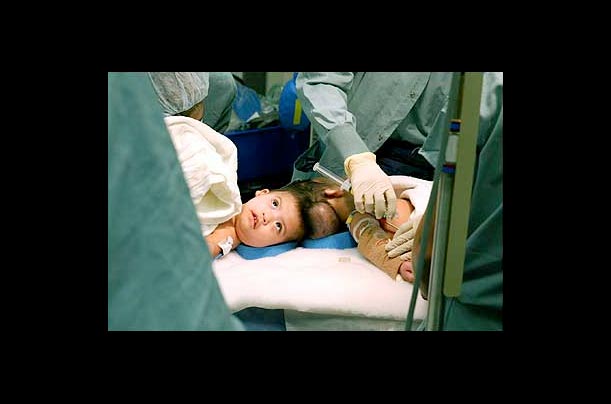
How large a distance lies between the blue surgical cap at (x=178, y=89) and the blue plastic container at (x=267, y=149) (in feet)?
3.79

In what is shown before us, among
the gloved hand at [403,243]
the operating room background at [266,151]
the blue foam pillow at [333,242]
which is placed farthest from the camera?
the operating room background at [266,151]

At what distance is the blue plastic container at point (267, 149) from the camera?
281cm

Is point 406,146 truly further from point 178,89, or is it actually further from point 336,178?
point 178,89

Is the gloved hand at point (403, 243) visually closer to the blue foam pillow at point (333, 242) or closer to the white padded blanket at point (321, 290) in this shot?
the white padded blanket at point (321, 290)

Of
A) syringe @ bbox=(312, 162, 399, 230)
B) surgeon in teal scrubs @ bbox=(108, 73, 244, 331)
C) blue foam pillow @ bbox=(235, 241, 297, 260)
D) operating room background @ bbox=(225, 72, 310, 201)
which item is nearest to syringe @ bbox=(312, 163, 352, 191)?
syringe @ bbox=(312, 162, 399, 230)

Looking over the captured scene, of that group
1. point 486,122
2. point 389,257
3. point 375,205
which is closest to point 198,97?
point 375,205

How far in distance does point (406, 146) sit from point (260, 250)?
72 centimetres

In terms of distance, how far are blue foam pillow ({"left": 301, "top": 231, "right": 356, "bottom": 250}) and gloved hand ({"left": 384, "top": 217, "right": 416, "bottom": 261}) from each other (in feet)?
0.75

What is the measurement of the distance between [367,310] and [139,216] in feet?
2.41

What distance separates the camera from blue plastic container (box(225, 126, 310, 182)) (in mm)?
2807

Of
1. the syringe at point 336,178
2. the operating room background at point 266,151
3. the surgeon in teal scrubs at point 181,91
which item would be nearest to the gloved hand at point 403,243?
the syringe at point 336,178

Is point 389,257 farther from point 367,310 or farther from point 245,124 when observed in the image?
point 245,124

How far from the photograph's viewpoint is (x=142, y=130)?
0.50 meters

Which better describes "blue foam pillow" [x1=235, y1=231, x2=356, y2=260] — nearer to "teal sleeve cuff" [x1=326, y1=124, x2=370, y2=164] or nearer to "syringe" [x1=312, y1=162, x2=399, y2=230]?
"syringe" [x1=312, y1=162, x2=399, y2=230]
